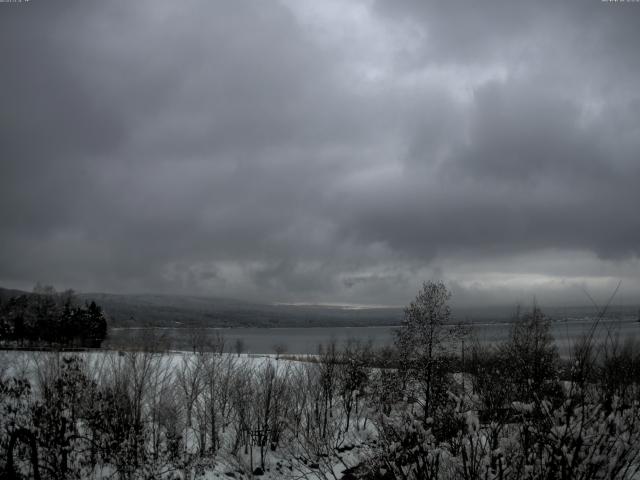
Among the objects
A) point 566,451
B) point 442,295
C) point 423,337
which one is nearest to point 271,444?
point 423,337

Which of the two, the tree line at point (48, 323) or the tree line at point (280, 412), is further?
the tree line at point (48, 323)

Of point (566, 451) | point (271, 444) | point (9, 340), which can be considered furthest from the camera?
point (9, 340)

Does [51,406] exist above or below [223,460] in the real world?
above

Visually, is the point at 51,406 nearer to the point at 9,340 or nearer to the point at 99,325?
the point at 9,340

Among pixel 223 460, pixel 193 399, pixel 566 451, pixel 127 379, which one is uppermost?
pixel 566 451

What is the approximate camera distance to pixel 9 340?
84688 millimetres

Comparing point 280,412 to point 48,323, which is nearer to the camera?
point 280,412

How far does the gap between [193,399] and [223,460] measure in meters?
5.34

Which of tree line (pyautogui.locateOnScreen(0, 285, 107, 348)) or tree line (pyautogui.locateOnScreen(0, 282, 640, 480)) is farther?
tree line (pyautogui.locateOnScreen(0, 285, 107, 348))

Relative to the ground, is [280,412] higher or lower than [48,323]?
lower

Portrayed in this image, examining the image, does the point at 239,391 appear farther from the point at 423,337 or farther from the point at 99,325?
the point at 99,325

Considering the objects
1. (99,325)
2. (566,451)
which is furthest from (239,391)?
(99,325)

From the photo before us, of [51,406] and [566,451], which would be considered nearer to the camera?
[566,451]

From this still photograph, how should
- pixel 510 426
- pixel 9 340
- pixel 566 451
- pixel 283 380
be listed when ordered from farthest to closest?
1. pixel 9 340
2. pixel 283 380
3. pixel 510 426
4. pixel 566 451
